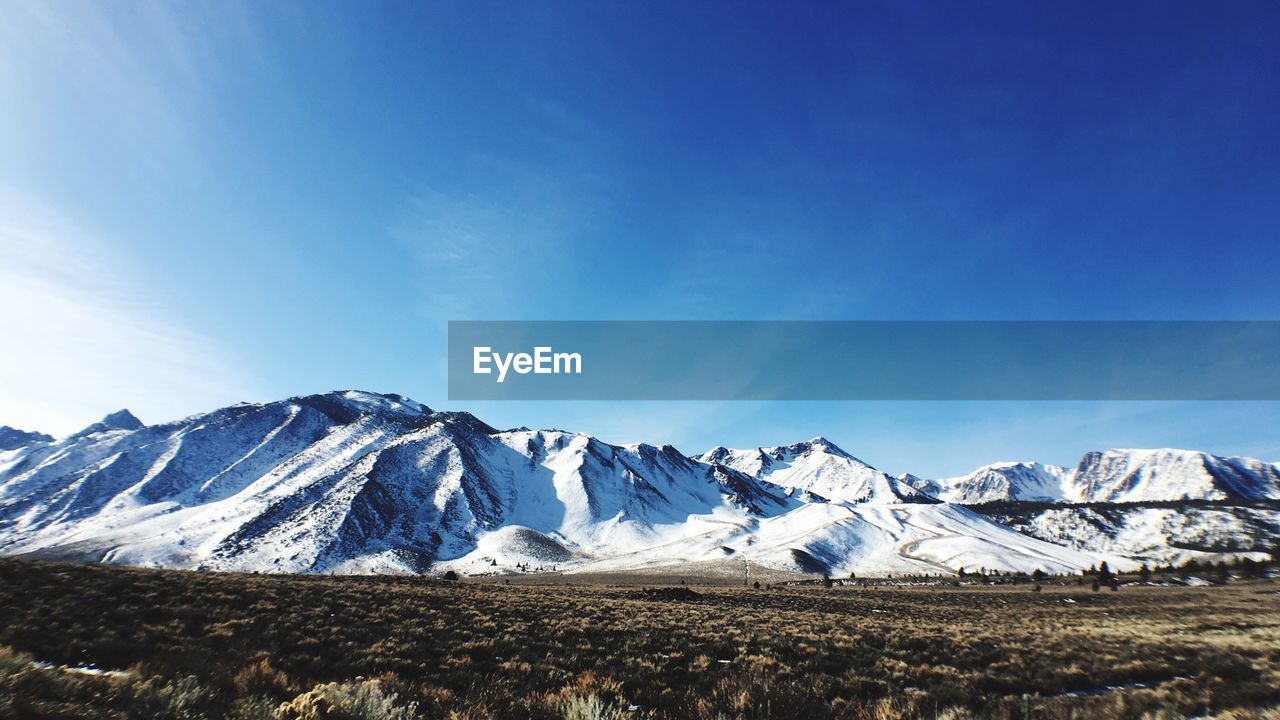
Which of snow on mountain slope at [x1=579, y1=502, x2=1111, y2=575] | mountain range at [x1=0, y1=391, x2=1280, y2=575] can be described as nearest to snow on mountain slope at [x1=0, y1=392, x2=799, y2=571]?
mountain range at [x1=0, y1=391, x2=1280, y2=575]

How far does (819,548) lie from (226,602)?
450 ft

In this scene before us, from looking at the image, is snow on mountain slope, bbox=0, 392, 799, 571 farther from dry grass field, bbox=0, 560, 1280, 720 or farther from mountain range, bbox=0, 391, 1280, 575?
dry grass field, bbox=0, 560, 1280, 720

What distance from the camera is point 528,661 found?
Result: 14.4m

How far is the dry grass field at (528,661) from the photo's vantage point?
7.52 m

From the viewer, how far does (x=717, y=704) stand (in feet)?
30.6

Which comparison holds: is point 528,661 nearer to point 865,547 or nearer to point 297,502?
point 865,547

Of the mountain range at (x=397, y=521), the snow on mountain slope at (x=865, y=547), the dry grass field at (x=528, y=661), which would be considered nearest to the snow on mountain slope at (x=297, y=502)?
the mountain range at (x=397, y=521)

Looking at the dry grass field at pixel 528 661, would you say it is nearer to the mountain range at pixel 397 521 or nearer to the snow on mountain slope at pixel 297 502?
the mountain range at pixel 397 521

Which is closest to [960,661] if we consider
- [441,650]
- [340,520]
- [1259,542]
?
[441,650]

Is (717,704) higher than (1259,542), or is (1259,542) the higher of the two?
(717,704)

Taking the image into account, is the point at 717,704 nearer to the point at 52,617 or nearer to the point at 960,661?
the point at 960,661

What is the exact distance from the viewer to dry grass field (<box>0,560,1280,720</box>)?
752cm

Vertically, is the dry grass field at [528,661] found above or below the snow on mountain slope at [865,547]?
above

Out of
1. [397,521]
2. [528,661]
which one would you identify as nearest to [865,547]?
[397,521]
